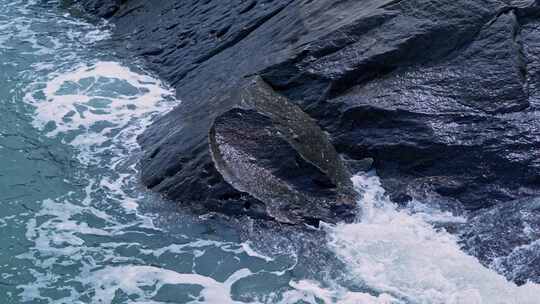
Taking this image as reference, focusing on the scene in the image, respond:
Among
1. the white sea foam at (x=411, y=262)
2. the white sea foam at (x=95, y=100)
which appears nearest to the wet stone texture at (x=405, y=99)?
the white sea foam at (x=411, y=262)

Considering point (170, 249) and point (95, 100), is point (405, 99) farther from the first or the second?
point (95, 100)

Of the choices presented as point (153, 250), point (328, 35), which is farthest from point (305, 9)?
point (153, 250)

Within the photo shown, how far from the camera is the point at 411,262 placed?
5.84 metres

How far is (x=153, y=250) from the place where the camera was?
628 cm

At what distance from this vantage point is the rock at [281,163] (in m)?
6.41

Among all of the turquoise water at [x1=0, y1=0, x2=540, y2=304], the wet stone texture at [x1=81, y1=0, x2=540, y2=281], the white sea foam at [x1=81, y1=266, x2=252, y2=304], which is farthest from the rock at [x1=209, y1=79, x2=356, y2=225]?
the white sea foam at [x1=81, y1=266, x2=252, y2=304]

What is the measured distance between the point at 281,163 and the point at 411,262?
5.31 ft

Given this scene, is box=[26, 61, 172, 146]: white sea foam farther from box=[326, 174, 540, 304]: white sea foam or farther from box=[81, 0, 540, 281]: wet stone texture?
box=[326, 174, 540, 304]: white sea foam

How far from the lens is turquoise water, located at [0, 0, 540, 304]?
561 cm

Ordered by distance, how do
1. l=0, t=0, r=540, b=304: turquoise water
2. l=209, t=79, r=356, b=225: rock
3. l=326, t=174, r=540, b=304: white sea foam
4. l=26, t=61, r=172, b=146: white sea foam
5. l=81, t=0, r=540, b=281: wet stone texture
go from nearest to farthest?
l=326, t=174, r=540, b=304: white sea foam
l=0, t=0, r=540, b=304: turquoise water
l=209, t=79, r=356, b=225: rock
l=81, t=0, r=540, b=281: wet stone texture
l=26, t=61, r=172, b=146: white sea foam

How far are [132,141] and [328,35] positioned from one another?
2.80 metres

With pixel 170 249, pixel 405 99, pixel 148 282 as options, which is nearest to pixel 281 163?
pixel 170 249

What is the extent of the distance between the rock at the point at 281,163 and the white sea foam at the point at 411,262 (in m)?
0.27

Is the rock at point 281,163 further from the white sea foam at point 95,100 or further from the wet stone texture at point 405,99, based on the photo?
the white sea foam at point 95,100
